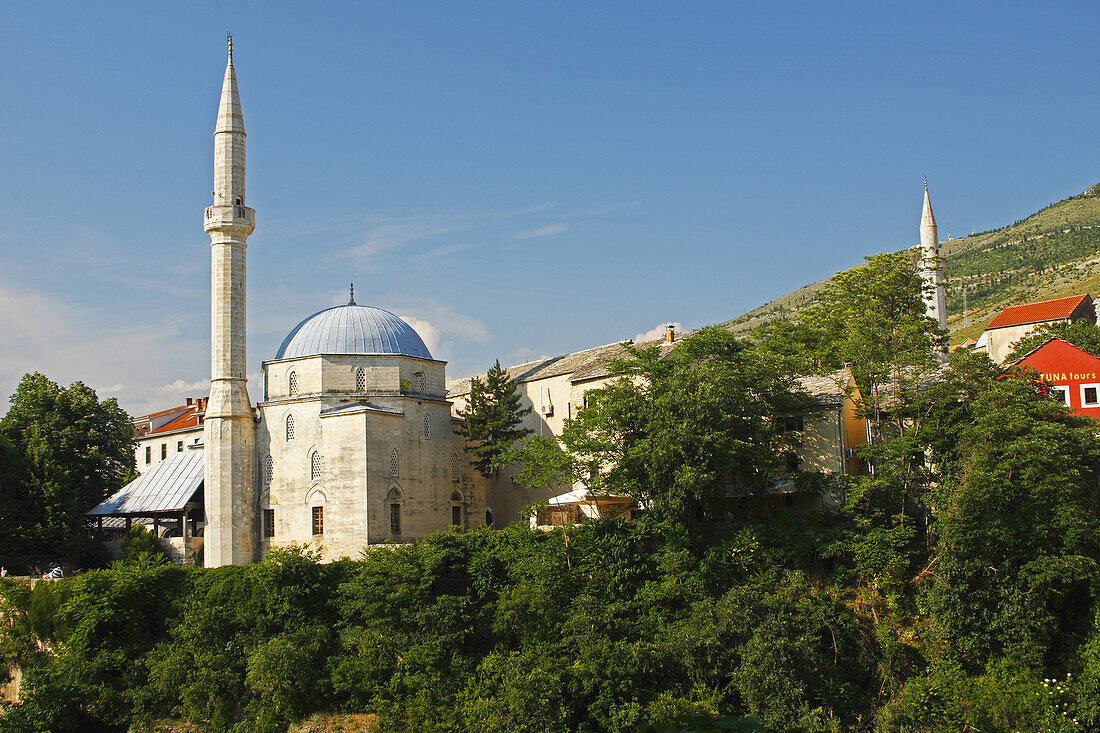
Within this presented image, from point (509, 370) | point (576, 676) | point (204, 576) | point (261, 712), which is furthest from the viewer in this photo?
point (509, 370)

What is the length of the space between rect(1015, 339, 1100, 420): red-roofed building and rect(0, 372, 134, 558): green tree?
39.0 m

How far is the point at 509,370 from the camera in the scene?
Answer: 48.2 meters

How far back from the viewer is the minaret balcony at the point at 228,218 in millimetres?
37625

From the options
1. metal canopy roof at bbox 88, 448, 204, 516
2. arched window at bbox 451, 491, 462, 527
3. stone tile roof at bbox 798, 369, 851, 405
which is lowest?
arched window at bbox 451, 491, 462, 527

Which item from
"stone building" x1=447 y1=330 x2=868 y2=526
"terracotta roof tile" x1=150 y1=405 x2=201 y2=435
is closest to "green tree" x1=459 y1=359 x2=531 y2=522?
"stone building" x1=447 y1=330 x2=868 y2=526

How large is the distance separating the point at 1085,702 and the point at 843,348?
12443 millimetres

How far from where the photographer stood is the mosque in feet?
115

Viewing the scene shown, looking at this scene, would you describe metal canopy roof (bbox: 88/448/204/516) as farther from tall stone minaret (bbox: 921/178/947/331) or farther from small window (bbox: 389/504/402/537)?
tall stone minaret (bbox: 921/178/947/331)

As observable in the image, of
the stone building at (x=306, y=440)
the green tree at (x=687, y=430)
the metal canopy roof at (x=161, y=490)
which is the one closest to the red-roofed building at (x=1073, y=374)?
the green tree at (x=687, y=430)

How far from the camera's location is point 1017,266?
117 metres

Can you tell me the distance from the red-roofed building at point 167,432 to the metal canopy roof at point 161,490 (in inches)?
647

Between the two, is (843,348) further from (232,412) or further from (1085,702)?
(232,412)

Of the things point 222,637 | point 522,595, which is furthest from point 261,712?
point 522,595

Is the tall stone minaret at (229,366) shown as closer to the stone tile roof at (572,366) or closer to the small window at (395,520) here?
the small window at (395,520)
